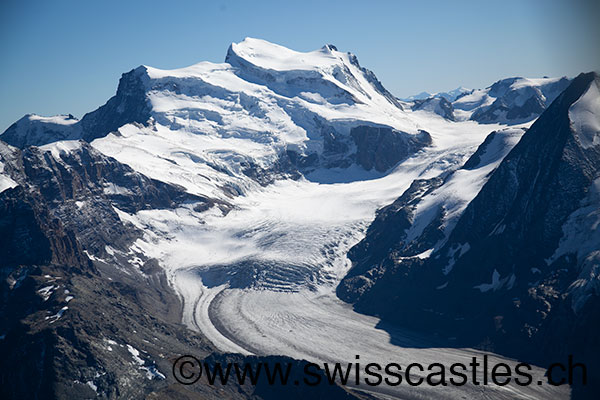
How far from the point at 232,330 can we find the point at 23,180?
69173 millimetres

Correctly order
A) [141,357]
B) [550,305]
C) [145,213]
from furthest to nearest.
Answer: [145,213] < [550,305] < [141,357]

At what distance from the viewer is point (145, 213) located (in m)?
200

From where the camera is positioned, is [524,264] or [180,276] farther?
[180,276]

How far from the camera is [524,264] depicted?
5207 inches

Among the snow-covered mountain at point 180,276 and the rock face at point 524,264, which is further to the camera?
the rock face at point 524,264

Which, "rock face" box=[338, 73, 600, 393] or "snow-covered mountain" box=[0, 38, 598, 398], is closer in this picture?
"snow-covered mountain" box=[0, 38, 598, 398]

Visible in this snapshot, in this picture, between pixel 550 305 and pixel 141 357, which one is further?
pixel 550 305

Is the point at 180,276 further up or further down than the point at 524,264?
further down

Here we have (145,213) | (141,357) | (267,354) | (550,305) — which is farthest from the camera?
(145,213)

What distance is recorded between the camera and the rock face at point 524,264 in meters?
117

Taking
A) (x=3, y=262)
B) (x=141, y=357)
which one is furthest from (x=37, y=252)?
(x=141, y=357)

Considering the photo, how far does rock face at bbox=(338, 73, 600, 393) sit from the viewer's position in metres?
117

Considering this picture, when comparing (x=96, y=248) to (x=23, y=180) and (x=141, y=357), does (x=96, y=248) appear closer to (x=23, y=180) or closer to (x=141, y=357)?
(x=23, y=180)

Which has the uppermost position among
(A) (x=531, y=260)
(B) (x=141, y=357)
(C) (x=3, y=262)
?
(A) (x=531, y=260)
